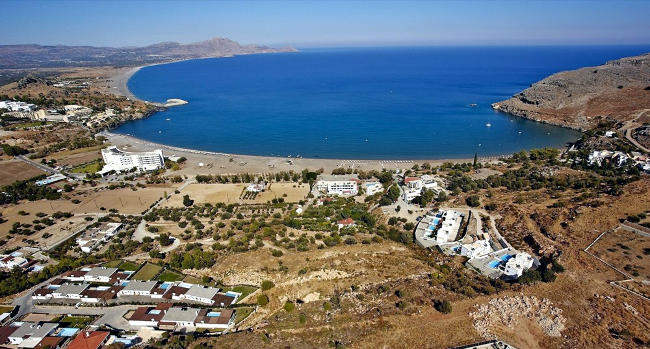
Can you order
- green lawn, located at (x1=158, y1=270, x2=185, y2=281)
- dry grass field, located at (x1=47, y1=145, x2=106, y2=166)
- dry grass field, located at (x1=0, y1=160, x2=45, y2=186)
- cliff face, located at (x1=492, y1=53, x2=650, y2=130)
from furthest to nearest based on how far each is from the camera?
cliff face, located at (x1=492, y1=53, x2=650, y2=130) < dry grass field, located at (x1=47, y1=145, x2=106, y2=166) < dry grass field, located at (x1=0, y1=160, x2=45, y2=186) < green lawn, located at (x1=158, y1=270, x2=185, y2=281)

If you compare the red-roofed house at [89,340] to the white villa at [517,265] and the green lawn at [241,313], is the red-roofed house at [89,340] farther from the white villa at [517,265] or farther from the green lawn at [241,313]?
the white villa at [517,265]

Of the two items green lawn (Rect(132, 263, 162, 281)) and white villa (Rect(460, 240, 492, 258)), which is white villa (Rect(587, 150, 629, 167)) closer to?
white villa (Rect(460, 240, 492, 258))

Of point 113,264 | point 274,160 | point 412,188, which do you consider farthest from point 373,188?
point 113,264

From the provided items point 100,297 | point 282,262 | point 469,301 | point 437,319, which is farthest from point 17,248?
point 469,301

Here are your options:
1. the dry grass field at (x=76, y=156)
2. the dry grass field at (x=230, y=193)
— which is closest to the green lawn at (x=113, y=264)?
the dry grass field at (x=230, y=193)

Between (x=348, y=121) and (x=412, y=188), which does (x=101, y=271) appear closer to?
(x=412, y=188)

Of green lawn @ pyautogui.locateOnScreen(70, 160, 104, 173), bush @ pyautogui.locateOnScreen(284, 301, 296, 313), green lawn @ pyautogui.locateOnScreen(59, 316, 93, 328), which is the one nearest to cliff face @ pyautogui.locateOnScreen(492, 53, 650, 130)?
bush @ pyautogui.locateOnScreen(284, 301, 296, 313)
